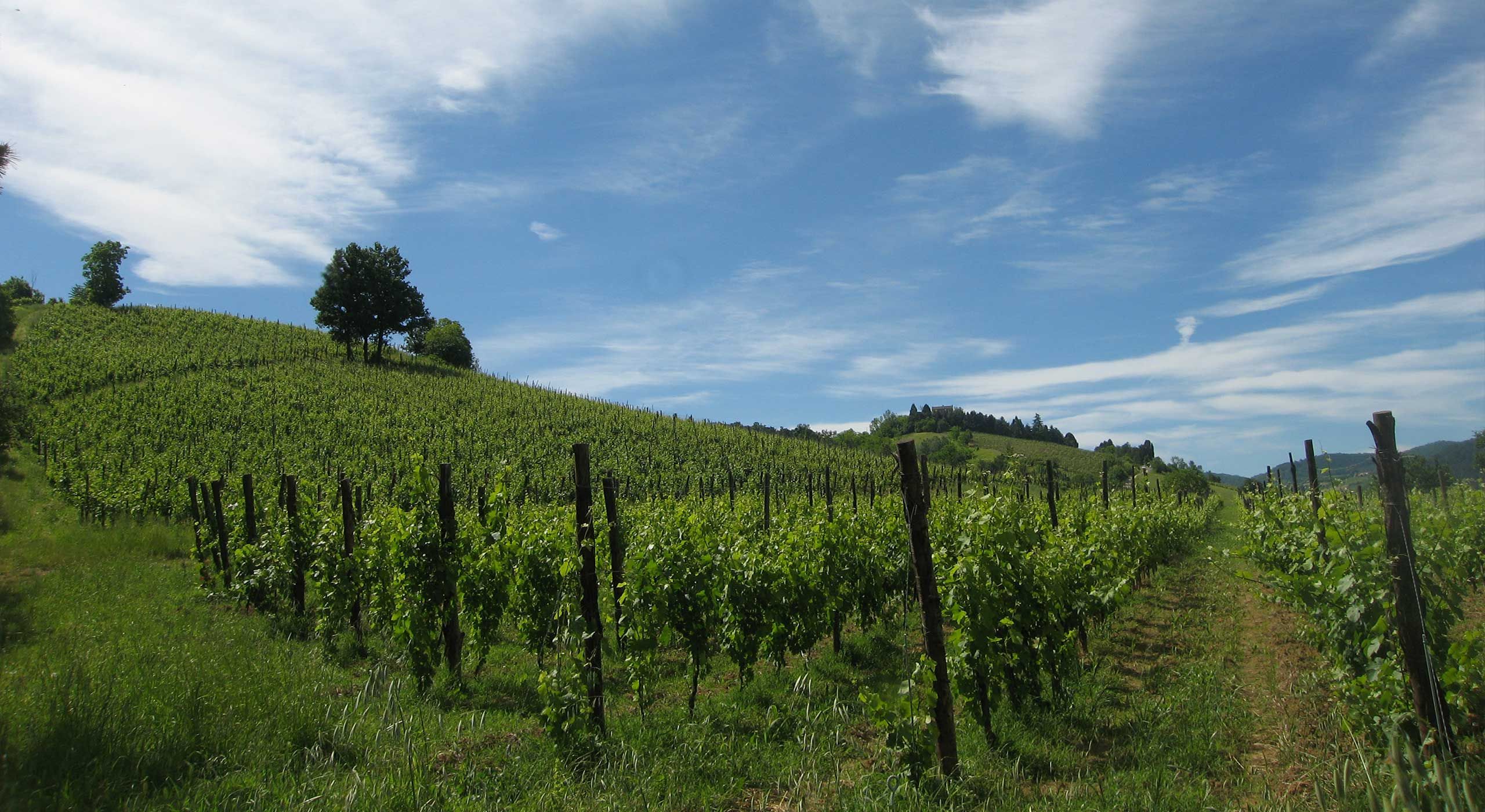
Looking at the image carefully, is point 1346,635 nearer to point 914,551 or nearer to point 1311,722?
point 1311,722

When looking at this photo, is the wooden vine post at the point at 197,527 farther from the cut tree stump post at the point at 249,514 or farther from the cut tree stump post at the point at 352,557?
the cut tree stump post at the point at 352,557

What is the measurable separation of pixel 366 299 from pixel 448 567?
54039 mm

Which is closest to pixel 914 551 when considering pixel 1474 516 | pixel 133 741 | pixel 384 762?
pixel 384 762

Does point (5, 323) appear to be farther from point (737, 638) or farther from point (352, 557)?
point (737, 638)

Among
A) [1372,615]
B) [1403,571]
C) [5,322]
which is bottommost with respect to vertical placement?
[1372,615]

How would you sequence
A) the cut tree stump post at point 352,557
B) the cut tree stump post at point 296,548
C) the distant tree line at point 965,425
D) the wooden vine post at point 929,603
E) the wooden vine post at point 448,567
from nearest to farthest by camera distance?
the wooden vine post at point 929,603, the wooden vine post at point 448,567, the cut tree stump post at point 352,557, the cut tree stump post at point 296,548, the distant tree line at point 965,425

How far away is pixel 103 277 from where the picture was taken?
61250 millimetres

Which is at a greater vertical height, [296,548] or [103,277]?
[103,277]

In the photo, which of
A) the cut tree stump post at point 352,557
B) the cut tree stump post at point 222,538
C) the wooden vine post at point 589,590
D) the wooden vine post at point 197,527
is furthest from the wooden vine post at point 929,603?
the wooden vine post at point 197,527

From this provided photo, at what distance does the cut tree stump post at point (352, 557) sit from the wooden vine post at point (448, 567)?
214 centimetres

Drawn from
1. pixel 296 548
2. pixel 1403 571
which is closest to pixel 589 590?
pixel 1403 571

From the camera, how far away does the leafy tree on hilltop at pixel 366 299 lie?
175ft

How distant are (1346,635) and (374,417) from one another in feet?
129

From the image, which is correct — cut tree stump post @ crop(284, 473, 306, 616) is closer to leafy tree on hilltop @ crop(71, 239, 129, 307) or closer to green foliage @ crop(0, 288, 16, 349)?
green foliage @ crop(0, 288, 16, 349)
